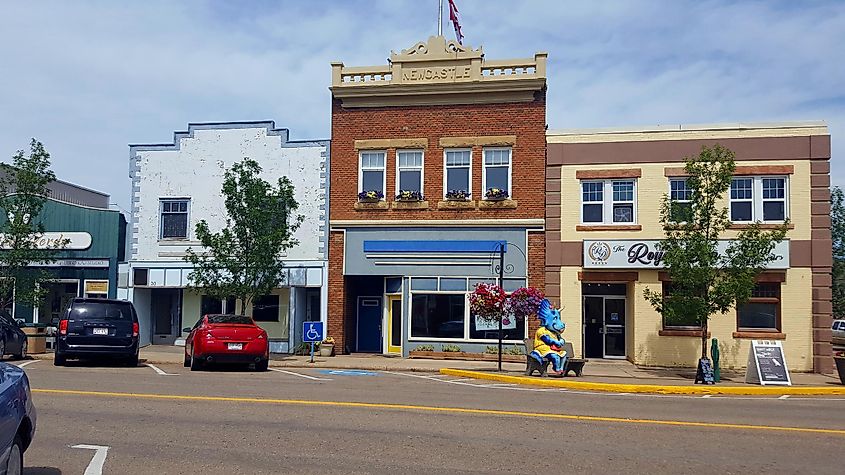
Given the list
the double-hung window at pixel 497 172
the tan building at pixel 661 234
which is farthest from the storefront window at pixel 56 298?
the tan building at pixel 661 234

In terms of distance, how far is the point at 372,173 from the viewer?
2564 centimetres

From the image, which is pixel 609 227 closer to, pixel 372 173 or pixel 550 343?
pixel 550 343

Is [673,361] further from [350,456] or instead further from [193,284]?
[350,456]

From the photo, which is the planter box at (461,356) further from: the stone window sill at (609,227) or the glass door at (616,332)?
the stone window sill at (609,227)

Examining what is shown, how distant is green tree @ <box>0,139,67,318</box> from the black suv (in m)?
6.95

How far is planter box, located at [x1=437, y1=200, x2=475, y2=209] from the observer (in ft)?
81.1

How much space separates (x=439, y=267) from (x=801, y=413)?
1337cm

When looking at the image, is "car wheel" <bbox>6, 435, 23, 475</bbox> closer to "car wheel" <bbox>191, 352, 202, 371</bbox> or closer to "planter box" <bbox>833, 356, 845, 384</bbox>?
"car wheel" <bbox>191, 352, 202, 371</bbox>

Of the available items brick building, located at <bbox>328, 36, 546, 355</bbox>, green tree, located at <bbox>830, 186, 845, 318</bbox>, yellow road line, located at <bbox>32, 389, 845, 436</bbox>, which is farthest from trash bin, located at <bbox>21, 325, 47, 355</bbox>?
green tree, located at <bbox>830, 186, 845, 318</bbox>

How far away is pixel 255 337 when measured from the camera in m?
18.4

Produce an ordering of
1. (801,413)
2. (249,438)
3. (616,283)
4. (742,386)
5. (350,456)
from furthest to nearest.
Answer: (616,283)
(742,386)
(801,413)
(249,438)
(350,456)

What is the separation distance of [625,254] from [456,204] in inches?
208

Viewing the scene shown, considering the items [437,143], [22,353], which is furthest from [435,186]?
[22,353]

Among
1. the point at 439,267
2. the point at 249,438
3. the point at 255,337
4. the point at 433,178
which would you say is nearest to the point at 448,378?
the point at 255,337
